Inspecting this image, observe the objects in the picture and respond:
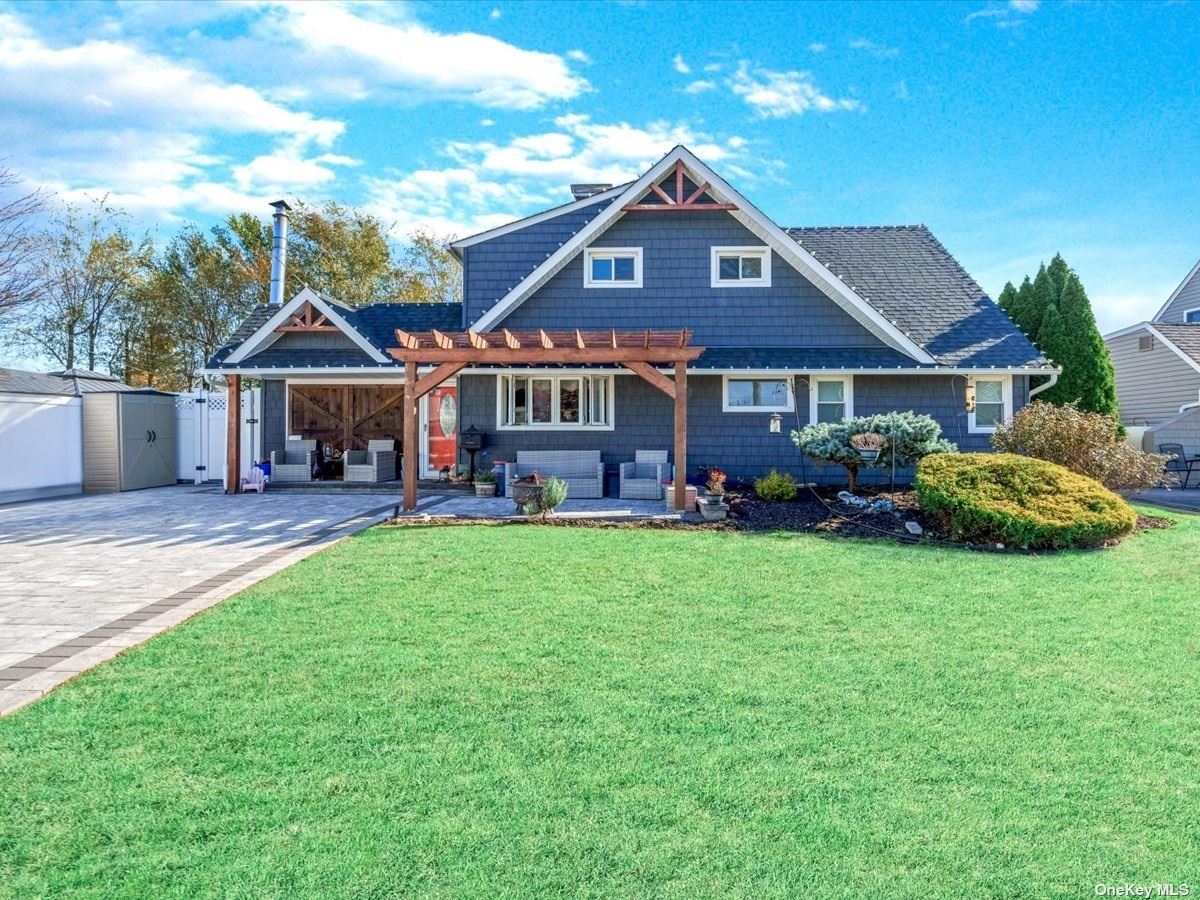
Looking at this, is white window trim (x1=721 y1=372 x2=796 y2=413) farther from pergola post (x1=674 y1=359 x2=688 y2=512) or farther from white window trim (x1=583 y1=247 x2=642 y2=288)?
pergola post (x1=674 y1=359 x2=688 y2=512)

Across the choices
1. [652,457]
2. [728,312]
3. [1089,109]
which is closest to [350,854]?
[652,457]

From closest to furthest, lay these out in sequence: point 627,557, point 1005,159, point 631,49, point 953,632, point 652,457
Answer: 1. point 953,632
2. point 627,557
3. point 631,49
4. point 652,457
5. point 1005,159

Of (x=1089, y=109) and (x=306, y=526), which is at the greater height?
(x=1089, y=109)

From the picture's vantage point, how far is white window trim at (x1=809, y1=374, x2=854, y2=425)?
603 inches

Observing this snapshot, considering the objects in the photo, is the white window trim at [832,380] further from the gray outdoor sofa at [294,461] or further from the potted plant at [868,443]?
the gray outdoor sofa at [294,461]

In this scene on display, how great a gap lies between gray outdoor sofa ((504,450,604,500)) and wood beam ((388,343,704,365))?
3.06 metres

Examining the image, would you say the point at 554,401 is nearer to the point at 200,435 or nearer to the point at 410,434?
the point at 410,434

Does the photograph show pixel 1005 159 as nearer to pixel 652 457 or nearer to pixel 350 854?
pixel 652 457

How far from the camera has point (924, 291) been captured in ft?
55.8

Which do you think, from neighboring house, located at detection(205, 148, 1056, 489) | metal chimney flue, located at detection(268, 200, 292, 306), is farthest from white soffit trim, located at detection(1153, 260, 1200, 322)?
metal chimney flue, located at detection(268, 200, 292, 306)

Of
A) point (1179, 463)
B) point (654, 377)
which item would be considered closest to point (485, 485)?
point (654, 377)

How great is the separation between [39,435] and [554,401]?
11.0 metres

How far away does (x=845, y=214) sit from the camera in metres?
20.5

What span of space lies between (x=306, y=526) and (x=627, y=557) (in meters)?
5.19
